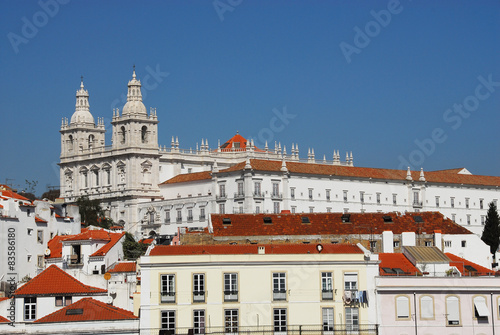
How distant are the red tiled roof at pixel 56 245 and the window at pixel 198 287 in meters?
24.9

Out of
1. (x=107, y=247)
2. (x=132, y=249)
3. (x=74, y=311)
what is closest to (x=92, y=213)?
(x=132, y=249)

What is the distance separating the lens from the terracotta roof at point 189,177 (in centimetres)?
14686

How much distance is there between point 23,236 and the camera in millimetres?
78250

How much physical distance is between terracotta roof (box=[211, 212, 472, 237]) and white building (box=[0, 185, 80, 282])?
11948 millimetres

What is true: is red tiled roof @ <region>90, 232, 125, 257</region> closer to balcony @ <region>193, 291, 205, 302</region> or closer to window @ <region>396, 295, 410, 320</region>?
balcony @ <region>193, 291, 205, 302</region>

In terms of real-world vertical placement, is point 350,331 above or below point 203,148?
below

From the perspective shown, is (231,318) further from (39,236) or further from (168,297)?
(39,236)

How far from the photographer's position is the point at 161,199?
155 metres

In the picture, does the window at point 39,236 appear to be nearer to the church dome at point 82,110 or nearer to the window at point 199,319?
the window at point 199,319

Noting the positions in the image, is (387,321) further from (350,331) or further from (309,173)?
(309,173)

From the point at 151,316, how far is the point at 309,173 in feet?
297

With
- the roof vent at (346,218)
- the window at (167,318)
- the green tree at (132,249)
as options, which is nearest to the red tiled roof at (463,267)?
the roof vent at (346,218)

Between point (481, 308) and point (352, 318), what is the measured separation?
5.90 m

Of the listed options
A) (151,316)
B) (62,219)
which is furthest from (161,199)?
(151,316)
